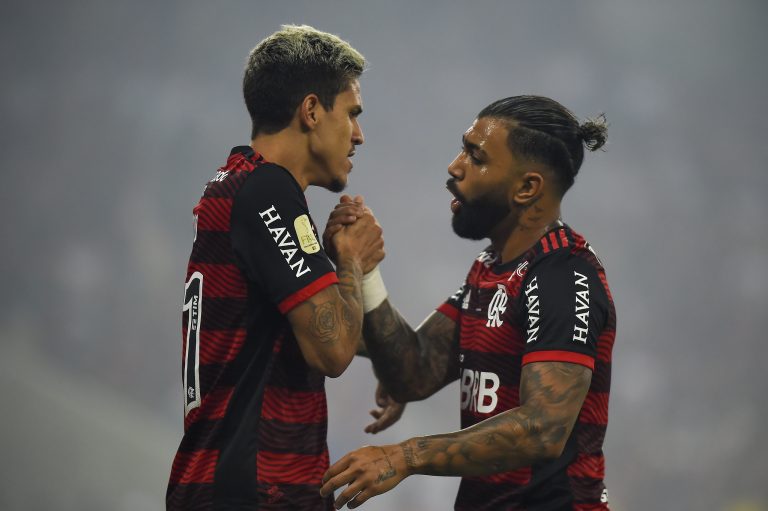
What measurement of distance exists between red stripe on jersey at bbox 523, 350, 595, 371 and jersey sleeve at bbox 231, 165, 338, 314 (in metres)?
0.59

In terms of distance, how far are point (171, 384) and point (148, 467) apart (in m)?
0.65

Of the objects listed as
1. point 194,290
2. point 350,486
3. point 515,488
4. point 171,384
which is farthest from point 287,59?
point 171,384

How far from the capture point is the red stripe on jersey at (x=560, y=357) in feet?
7.45

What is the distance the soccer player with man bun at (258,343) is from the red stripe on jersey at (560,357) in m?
0.49

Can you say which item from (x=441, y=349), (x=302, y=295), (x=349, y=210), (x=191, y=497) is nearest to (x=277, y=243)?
(x=302, y=295)

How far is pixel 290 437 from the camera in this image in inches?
86.4

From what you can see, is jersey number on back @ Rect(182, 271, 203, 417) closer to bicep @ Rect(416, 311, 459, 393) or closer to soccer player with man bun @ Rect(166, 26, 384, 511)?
soccer player with man bun @ Rect(166, 26, 384, 511)

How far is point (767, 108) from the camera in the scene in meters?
7.06

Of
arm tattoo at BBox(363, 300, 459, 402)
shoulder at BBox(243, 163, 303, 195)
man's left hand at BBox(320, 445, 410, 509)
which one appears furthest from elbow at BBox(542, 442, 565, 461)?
shoulder at BBox(243, 163, 303, 195)

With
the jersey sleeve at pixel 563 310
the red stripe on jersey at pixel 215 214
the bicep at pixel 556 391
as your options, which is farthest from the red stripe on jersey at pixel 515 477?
the red stripe on jersey at pixel 215 214

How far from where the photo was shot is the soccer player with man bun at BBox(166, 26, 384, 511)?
2.11m

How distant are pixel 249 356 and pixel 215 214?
38 centimetres

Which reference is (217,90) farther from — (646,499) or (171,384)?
(646,499)

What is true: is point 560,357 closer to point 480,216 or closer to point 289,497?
point 480,216
